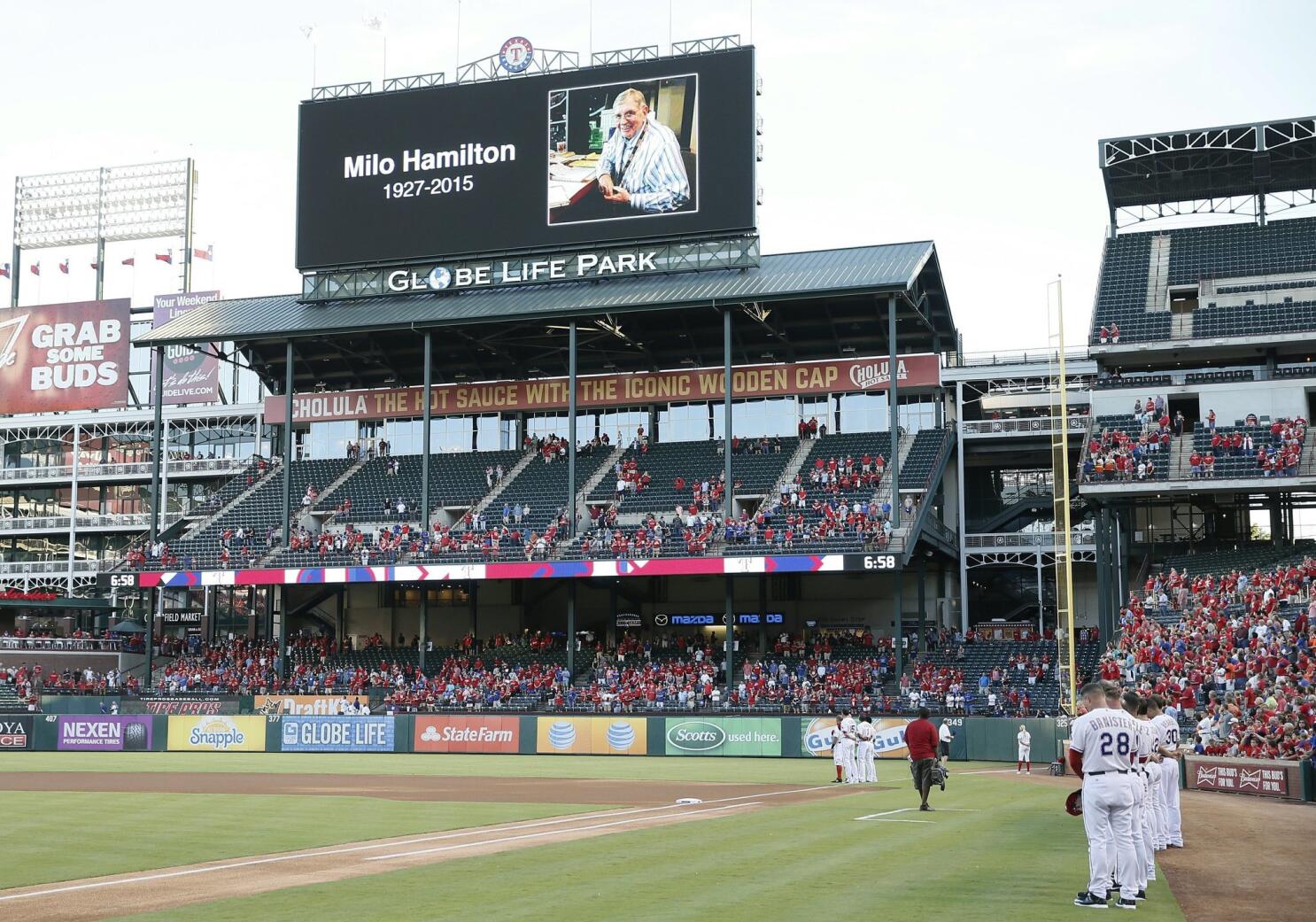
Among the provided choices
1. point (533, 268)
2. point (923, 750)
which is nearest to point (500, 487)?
point (533, 268)

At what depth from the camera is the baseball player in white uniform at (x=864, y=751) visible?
2897 cm

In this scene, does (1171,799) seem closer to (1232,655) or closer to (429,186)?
(1232,655)

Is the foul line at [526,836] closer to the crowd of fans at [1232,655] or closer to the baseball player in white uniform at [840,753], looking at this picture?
the baseball player in white uniform at [840,753]

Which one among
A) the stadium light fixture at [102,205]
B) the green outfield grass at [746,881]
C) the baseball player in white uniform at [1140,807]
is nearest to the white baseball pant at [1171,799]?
the green outfield grass at [746,881]

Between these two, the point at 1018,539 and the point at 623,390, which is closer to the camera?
the point at 1018,539

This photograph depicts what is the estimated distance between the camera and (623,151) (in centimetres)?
5638

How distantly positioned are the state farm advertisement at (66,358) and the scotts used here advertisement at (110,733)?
28.2 m

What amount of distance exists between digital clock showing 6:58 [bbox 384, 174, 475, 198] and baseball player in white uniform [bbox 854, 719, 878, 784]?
3588 cm

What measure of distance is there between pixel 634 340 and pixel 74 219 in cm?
4081

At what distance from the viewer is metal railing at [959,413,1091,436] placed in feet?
187

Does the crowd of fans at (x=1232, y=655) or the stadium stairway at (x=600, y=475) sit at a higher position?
the stadium stairway at (x=600, y=475)

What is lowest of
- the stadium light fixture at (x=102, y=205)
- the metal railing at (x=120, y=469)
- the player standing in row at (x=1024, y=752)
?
the player standing in row at (x=1024, y=752)

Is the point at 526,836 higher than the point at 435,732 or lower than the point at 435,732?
higher

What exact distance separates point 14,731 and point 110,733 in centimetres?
396
